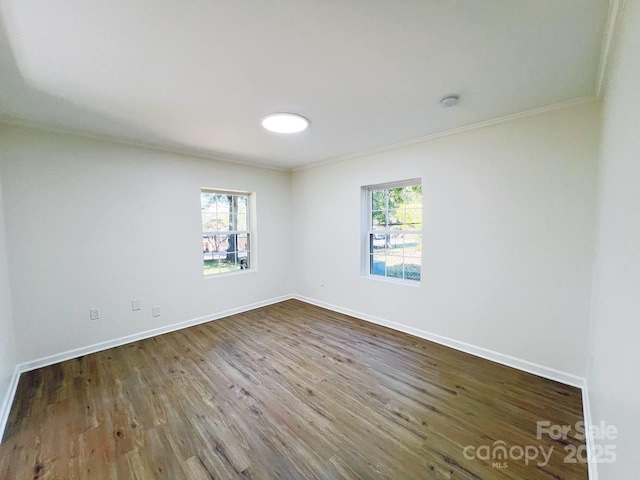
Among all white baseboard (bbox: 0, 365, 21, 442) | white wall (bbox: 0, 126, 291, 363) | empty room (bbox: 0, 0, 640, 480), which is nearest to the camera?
empty room (bbox: 0, 0, 640, 480)

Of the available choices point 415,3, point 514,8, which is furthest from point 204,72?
point 514,8

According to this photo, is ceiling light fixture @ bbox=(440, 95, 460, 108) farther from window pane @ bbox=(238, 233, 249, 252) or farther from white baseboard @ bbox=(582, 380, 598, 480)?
window pane @ bbox=(238, 233, 249, 252)

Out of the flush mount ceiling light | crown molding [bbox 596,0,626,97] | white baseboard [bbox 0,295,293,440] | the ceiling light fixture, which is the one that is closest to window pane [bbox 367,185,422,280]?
the ceiling light fixture

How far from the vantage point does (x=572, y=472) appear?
148cm

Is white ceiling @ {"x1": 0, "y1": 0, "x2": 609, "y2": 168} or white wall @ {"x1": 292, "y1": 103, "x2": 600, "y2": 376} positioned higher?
white ceiling @ {"x1": 0, "y1": 0, "x2": 609, "y2": 168}

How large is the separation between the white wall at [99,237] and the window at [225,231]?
0.18m

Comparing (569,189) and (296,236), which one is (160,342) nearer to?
(296,236)

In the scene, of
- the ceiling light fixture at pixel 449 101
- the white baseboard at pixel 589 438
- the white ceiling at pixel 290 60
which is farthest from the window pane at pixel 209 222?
the white baseboard at pixel 589 438

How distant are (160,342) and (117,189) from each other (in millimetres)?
1932

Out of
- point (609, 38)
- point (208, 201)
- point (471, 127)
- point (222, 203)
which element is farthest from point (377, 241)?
point (609, 38)

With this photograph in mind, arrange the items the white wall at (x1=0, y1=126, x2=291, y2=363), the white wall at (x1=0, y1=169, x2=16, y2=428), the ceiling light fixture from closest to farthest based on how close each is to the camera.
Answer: the white wall at (x1=0, y1=169, x2=16, y2=428)
the ceiling light fixture
the white wall at (x1=0, y1=126, x2=291, y2=363)

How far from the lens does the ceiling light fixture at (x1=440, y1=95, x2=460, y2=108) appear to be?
212 centimetres

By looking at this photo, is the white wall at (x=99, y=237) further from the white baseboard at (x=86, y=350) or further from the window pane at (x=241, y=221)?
the window pane at (x=241, y=221)

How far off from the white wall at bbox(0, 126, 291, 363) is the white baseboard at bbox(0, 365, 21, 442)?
0.70 feet
